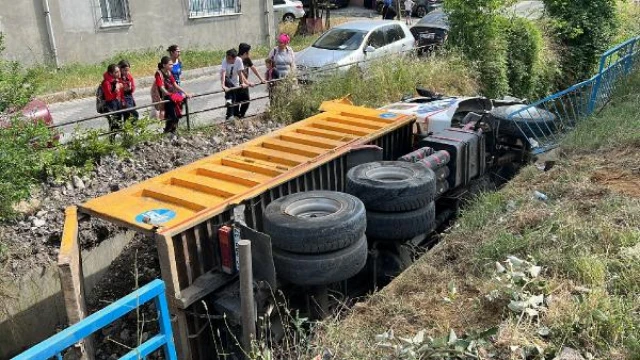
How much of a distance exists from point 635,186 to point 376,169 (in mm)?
2671

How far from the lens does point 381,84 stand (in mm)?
11039

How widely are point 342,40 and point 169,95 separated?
6546mm

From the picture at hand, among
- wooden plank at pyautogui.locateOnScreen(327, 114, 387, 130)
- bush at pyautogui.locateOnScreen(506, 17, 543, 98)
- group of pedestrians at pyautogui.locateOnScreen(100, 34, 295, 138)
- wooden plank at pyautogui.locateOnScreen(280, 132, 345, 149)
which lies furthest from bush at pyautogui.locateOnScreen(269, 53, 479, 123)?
wooden plank at pyautogui.locateOnScreen(280, 132, 345, 149)

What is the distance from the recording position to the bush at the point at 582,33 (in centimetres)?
1630

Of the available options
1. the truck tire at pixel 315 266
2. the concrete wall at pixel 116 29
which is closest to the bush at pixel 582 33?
the concrete wall at pixel 116 29

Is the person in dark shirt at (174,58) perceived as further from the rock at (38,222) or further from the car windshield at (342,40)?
the car windshield at (342,40)

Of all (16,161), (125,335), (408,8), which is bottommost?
(125,335)

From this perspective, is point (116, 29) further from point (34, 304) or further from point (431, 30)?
point (34, 304)

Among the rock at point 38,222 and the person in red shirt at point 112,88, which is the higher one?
the person in red shirt at point 112,88

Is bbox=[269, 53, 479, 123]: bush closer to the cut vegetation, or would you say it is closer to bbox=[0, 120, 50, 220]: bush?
bbox=[0, 120, 50, 220]: bush

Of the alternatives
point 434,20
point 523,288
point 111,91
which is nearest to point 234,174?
point 523,288

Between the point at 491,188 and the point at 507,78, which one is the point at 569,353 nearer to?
the point at 491,188

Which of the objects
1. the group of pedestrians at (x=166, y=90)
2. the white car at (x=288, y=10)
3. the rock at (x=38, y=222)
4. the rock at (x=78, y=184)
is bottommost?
the rock at (x=38, y=222)

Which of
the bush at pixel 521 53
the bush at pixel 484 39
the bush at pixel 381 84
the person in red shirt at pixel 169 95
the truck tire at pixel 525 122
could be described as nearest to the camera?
the truck tire at pixel 525 122
